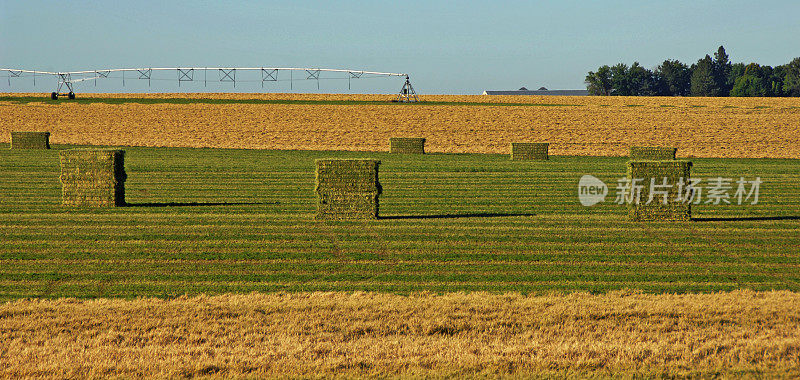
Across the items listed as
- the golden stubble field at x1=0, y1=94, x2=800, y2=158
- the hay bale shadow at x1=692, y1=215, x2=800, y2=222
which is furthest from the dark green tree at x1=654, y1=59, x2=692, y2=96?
the hay bale shadow at x1=692, y1=215, x2=800, y2=222

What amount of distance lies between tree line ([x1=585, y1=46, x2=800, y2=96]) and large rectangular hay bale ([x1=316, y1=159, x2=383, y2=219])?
154m

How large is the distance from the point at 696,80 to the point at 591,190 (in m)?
161

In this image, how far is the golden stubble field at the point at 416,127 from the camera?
1833 inches

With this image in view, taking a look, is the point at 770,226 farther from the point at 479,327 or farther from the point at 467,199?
the point at 479,327

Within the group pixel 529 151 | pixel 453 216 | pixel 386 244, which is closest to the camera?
pixel 386 244

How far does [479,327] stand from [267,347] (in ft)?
7.88

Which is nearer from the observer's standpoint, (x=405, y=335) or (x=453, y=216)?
(x=405, y=335)

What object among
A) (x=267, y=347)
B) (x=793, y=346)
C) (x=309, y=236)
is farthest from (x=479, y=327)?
(x=309, y=236)

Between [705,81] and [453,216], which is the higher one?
[705,81]

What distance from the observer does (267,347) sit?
24.8 ft

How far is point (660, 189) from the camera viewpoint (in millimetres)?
15531

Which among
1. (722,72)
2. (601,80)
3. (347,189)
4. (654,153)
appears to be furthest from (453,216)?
(722,72)

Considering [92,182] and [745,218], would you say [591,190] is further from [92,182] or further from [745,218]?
[92,182]

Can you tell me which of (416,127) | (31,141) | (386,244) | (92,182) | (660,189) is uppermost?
(416,127)
